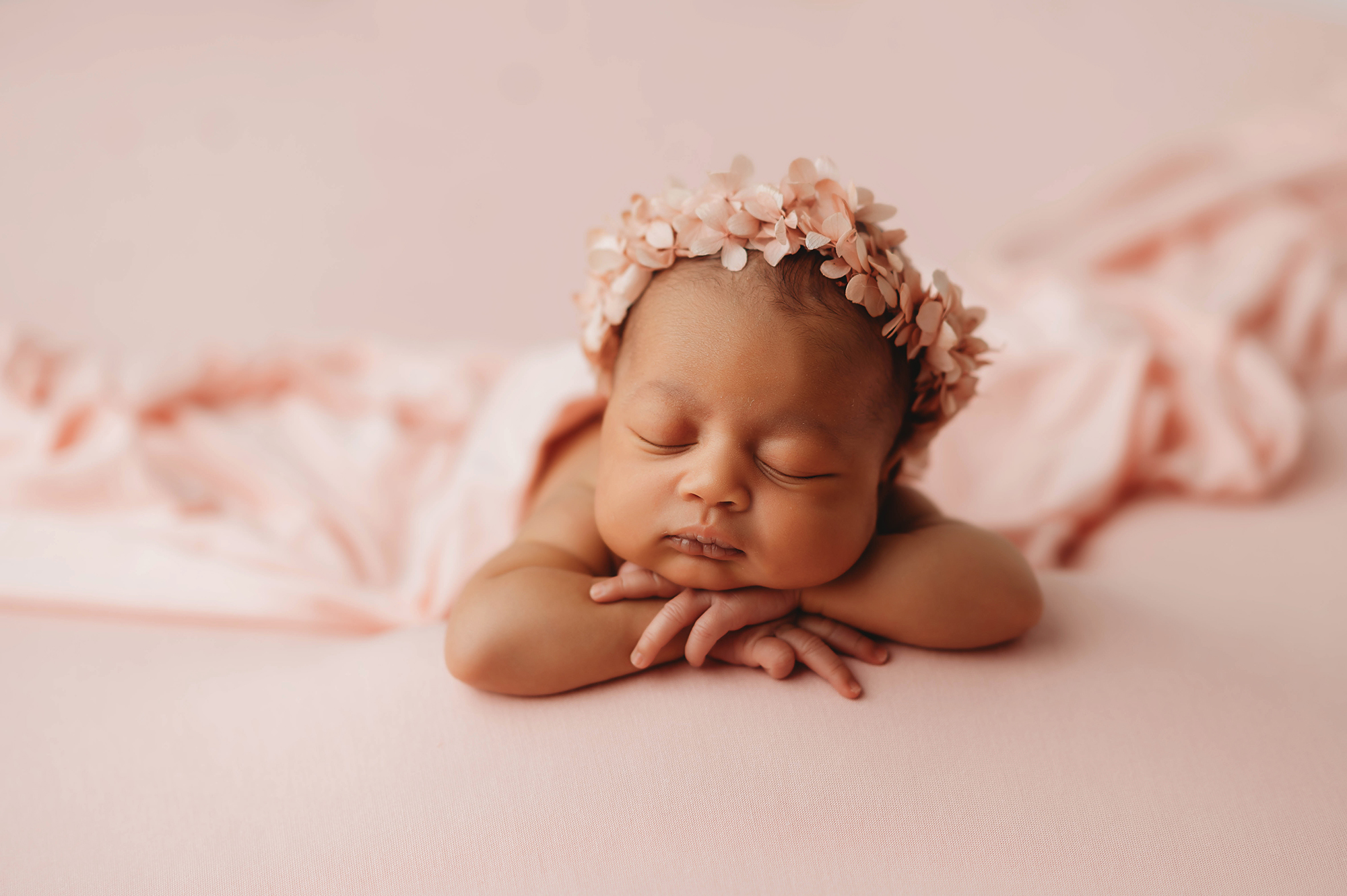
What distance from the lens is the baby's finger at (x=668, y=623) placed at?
0.91 metres

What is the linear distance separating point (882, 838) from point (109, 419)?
1.26 metres

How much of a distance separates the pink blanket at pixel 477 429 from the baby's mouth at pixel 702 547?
468mm

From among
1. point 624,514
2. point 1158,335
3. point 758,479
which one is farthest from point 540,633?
point 1158,335

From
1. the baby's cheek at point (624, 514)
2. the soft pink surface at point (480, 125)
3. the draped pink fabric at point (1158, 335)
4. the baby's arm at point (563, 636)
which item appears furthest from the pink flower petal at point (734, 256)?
the soft pink surface at point (480, 125)

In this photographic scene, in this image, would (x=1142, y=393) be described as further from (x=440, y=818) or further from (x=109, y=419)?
(x=109, y=419)

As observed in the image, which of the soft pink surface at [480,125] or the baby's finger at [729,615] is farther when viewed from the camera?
the soft pink surface at [480,125]

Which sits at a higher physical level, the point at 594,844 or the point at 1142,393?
the point at 1142,393

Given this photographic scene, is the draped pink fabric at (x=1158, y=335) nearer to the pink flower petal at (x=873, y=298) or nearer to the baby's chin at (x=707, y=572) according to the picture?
the pink flower petal at (x=873, y=298)

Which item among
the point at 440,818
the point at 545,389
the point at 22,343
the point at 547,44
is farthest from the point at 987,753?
the point at 547,44

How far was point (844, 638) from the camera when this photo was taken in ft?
3.20

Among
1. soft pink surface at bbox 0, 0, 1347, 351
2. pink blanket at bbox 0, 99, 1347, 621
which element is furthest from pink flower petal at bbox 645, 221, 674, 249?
soft pink surface at bbox 0, 0, 1347, 351

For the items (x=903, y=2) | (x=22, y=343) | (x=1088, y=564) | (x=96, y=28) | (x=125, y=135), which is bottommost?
(x=1088, y=564)

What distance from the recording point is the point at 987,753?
914mm

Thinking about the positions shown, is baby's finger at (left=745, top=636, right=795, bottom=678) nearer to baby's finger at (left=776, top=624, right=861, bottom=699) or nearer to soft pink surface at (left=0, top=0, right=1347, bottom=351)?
baby's finger at (left=776, top=624, right=861, bottom=699)
